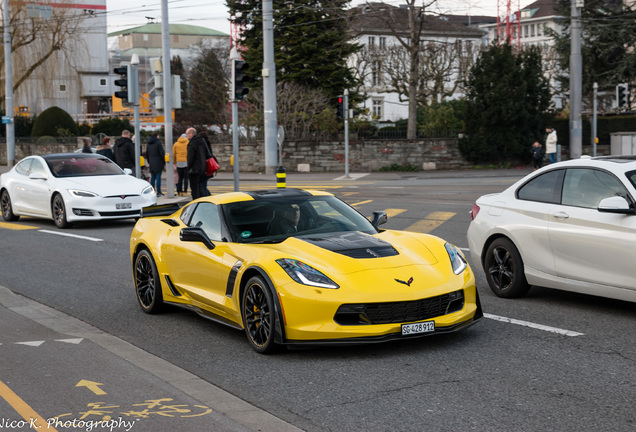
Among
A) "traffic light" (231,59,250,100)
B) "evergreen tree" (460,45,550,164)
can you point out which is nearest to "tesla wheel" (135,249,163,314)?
"traffic light" (231,59,250,100)

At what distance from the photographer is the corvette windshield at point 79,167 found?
18.1 m

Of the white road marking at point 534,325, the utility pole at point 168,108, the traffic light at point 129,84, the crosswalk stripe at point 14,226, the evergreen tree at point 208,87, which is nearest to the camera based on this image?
the white road marking at point 534,325

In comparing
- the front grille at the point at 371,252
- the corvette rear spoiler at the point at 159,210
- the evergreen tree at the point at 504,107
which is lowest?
the front grille at the point at 371,252

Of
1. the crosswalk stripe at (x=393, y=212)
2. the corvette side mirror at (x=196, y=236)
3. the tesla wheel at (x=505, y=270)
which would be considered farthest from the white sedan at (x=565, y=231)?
the crosswalk stripe at (x=393, y=212)

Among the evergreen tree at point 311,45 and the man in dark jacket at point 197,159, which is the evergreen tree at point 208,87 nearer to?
the evergreen tree at point 311,45

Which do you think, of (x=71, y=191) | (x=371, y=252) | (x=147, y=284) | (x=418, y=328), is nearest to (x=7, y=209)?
(x=71, y=191)

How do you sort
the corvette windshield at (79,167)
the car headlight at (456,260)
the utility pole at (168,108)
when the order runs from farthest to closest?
the utility pole at (168,108) < the corvette windshield at (79,167) < the car headlight at (456,260)

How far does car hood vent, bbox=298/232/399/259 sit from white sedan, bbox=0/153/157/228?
421 inches

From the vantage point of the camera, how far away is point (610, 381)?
5.77 metres

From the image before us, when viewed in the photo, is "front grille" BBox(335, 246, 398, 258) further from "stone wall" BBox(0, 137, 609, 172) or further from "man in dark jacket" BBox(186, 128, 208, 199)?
"stone wall" BBox(0, 137, 609, 172)

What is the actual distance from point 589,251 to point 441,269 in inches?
72.2

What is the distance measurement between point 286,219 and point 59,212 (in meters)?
10.9

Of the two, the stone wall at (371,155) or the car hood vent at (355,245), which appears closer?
the car hood vent at (355,245)

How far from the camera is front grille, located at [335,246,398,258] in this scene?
22.9 ft
